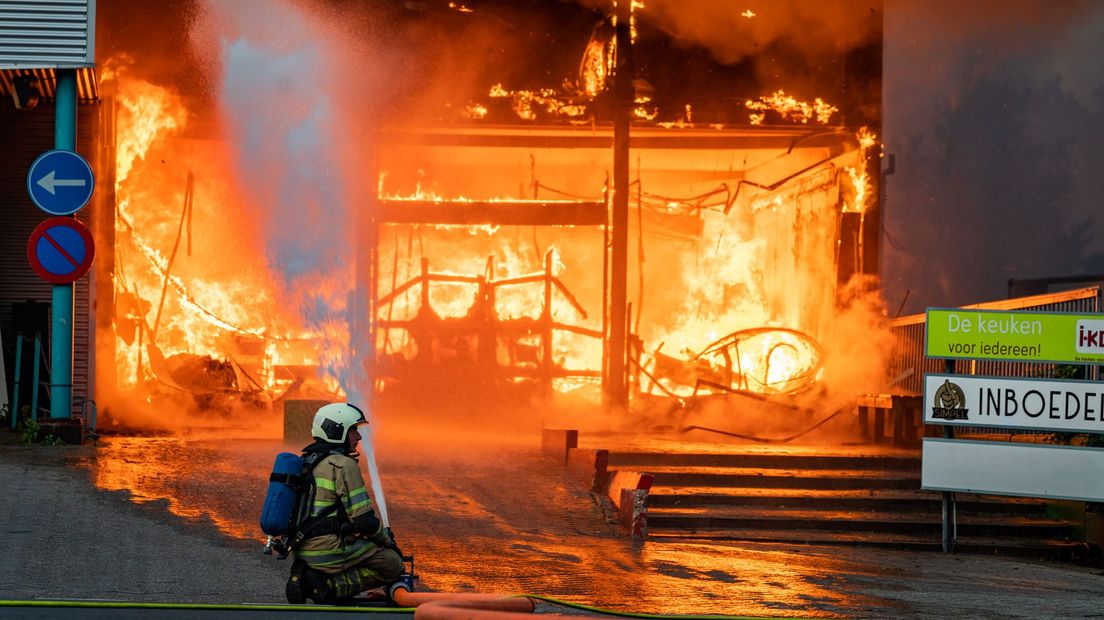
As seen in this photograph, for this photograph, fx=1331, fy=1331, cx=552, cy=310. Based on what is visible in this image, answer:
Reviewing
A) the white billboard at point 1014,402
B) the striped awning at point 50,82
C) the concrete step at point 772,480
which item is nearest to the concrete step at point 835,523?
the concrete step at point 772,480

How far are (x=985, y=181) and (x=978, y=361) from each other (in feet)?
76.9

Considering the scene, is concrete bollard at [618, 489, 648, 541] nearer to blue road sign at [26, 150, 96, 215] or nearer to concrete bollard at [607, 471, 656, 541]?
concrete bollard at [607, 471, 656, 541]

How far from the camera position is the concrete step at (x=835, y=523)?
41.4 feet

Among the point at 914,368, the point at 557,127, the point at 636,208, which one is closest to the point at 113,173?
the point at 557,127

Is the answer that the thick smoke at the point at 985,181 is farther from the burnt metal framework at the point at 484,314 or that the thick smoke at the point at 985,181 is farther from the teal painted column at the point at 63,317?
the teal painted column at the point at 63,317

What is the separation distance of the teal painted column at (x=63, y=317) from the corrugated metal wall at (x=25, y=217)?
202 cm

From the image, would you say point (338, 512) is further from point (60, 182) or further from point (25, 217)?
point (25, 217)

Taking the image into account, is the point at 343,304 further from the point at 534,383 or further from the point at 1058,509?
the point at 1058,509

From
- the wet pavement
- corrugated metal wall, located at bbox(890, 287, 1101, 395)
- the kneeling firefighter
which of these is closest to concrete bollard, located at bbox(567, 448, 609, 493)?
the wet pavement

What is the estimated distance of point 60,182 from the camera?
12977 millimetres

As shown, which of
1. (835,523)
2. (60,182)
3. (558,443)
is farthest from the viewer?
(558,443)

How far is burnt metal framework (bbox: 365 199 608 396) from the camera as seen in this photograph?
1916cm

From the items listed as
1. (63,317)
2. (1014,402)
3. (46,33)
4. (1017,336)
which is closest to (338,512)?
(1014,402)

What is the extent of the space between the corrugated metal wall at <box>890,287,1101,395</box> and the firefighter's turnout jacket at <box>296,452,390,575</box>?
7941mm
